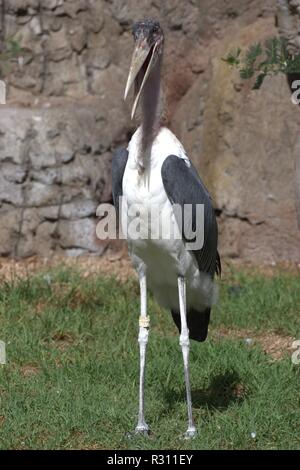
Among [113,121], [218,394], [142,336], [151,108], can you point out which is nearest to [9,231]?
[113,121]

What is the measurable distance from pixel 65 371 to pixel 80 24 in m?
3.57

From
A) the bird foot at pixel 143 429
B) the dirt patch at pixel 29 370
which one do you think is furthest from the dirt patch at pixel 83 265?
the bird foot at pixel 143 429

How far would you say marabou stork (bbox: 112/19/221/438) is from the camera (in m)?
4.73

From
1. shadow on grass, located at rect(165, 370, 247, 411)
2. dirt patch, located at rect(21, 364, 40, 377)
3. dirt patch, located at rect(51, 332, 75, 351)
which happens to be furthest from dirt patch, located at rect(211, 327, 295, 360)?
dirt patch, located at rect(21, 364, 40, 377)

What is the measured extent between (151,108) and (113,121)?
3.40 meters

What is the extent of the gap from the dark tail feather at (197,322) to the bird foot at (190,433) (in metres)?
0.71

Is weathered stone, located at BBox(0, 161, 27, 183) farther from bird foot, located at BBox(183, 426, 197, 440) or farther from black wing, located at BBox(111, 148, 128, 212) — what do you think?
bird foot, located at BBox(183, 426, 197, 440)

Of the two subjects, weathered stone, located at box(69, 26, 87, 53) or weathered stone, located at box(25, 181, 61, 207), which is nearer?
weathered stone, located at box(25, 181, 61, 207)

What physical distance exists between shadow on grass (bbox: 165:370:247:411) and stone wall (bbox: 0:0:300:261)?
2577 mm

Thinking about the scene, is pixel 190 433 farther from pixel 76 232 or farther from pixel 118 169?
pixel 76 232

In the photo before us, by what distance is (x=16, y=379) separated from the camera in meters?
5.51

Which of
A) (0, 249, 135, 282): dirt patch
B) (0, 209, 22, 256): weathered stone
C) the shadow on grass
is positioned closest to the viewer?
the shadow on grass

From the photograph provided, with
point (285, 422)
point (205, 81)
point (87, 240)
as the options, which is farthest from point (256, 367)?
point (205, 81)

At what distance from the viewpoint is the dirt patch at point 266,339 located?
600cm
